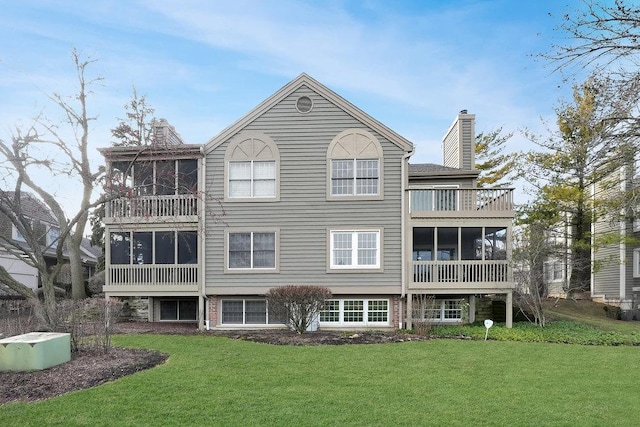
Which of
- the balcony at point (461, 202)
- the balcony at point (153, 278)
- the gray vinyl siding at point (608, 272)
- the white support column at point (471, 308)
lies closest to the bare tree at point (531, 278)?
the white support column at point (471, 308)

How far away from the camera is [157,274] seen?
52.7ft

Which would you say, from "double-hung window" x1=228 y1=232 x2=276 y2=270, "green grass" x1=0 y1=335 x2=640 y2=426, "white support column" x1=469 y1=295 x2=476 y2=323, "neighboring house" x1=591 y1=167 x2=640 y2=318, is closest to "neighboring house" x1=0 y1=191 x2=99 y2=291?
"double-hung window" x1=228 y1=232 x2=276 y2=270

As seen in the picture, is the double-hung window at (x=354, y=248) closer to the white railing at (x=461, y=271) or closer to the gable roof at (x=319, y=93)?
the white railing at (x=461, y=271)

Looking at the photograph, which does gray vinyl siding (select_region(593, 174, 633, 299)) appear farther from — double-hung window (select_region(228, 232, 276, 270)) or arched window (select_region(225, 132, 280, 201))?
arched window (select_region(225, 132, 280, 201))

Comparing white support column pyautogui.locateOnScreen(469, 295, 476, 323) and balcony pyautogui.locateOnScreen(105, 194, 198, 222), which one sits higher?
balcony pyautogui.locateOnScreen(105, 194, 198, 222)

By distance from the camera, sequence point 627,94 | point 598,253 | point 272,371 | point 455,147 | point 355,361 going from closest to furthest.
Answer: point 627,94
point 272,371
point 355,361
point 455,147
point 598,253

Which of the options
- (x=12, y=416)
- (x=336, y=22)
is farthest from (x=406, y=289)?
(x=12, y=416)

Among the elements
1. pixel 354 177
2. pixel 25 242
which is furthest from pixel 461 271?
pixel 25 242

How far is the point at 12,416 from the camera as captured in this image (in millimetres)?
5859

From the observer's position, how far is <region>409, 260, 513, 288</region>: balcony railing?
50.6 feet

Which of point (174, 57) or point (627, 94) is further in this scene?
point (174, 57)

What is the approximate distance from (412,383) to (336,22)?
10.4 metres

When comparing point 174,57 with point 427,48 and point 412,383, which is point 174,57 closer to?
point 427,48

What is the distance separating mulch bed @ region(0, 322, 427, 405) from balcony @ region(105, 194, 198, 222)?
4.06 metres
